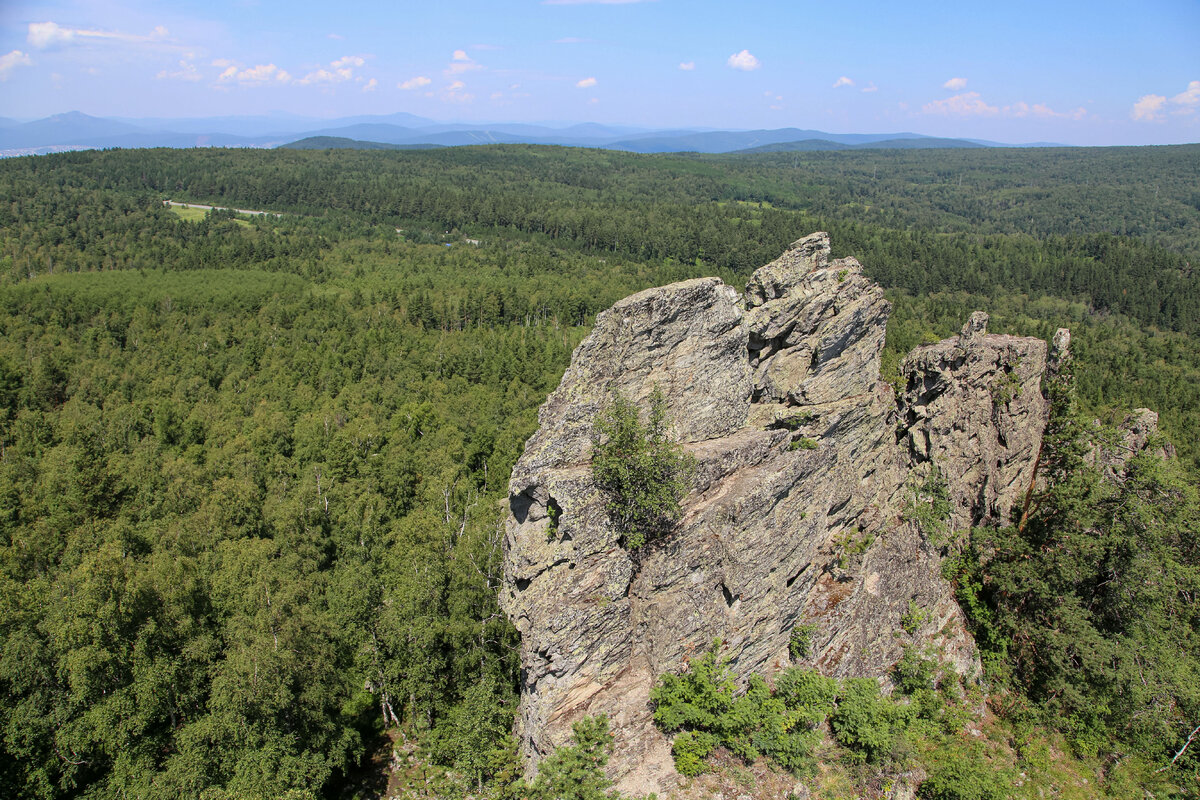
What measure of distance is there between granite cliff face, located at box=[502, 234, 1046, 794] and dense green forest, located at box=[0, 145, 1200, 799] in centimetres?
354

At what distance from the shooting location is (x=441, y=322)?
83562 millimetres

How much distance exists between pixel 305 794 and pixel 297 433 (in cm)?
3797

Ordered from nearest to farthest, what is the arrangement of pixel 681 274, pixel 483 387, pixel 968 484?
pixel 968 484 → pixel 483 387 → pixel 681 274

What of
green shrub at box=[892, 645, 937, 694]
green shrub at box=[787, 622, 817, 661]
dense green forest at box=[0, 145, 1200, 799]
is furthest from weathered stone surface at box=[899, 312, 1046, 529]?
green shrub at box=[787, 622, 817, 661]

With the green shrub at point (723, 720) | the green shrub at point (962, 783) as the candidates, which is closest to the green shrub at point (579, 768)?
the green shrub at point (723, 720)

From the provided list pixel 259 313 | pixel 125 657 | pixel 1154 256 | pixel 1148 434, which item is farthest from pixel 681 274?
pixel 1154 256

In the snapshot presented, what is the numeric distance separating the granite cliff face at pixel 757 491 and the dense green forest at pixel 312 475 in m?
3.54

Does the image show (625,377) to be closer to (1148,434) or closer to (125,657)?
(125,657)

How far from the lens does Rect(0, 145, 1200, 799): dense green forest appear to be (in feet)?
79.9

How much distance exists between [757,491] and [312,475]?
37464 millimetres

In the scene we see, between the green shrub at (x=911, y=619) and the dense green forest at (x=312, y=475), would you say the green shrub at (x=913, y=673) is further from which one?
the dense green forest at (x=312, y=475)

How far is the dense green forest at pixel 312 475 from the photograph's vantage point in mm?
24344

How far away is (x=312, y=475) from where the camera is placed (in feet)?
159

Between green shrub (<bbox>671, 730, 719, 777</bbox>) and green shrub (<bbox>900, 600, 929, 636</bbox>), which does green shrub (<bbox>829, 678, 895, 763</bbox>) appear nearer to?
green shrub (<bbox>900, 600, 929, 636</bbox>)
